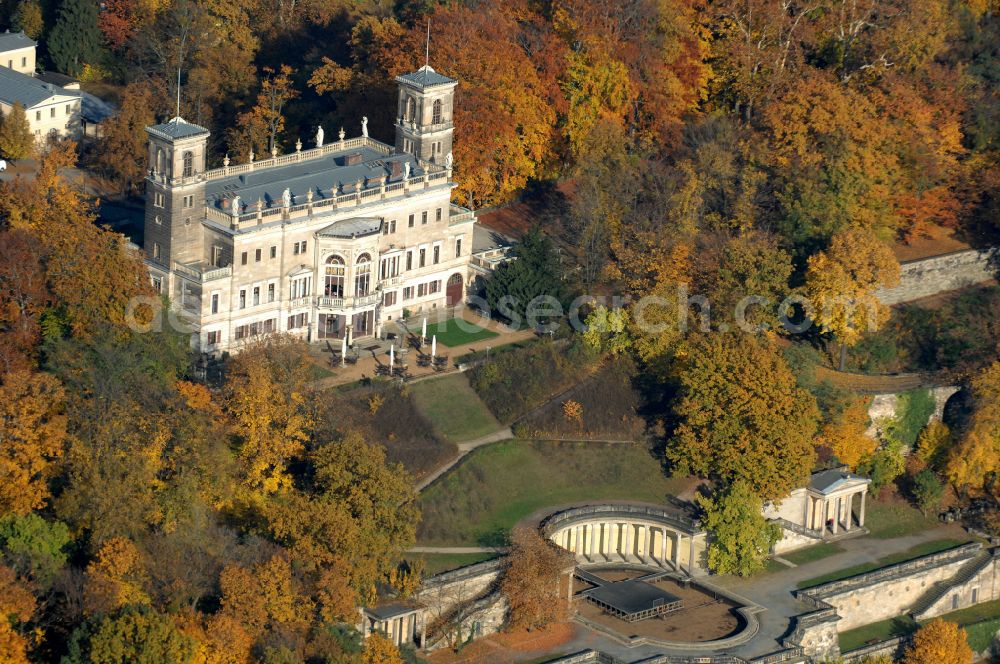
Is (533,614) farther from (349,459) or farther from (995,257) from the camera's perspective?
(995,257)

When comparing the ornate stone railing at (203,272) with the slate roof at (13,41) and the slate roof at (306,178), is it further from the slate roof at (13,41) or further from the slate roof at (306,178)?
the slate roof at (13,41)

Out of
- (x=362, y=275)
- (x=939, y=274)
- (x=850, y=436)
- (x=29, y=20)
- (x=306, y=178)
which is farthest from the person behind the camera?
(x=29, y=20)

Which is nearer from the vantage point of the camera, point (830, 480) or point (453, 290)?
point (830, 480)

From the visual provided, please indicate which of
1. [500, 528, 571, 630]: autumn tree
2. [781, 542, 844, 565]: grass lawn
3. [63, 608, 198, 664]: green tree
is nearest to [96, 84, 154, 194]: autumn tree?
[500, 528, 571, 630]: autumn tree

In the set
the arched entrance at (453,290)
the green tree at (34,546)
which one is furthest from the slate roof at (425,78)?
the green tree at (34,546)

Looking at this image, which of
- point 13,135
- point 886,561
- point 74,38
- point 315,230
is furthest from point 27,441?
point 74,38

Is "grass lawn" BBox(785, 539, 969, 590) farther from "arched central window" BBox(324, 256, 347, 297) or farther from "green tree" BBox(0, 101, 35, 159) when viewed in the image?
"green tree" BBox(0, 101, 35, 159)

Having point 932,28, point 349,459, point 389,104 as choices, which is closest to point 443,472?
point 349,459

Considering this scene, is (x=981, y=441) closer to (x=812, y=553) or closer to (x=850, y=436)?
(x=850, y=436)
